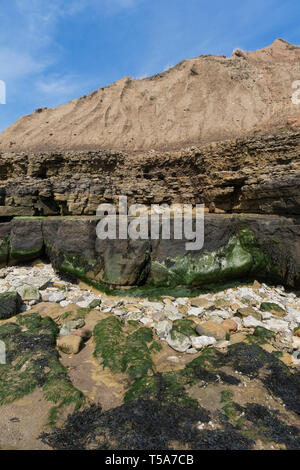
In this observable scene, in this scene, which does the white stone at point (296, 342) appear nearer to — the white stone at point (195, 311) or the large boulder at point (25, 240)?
the white stone at point (195, 311)

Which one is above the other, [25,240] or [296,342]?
[25,240]

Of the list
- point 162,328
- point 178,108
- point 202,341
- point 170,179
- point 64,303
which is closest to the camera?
point 202,341

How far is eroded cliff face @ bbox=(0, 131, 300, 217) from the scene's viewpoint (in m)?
6.31

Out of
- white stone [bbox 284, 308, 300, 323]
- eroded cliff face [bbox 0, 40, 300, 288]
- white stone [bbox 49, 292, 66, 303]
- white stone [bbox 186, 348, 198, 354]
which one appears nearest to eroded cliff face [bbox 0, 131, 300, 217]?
eroded cliff face [bbox 0, 40, 300, 288]

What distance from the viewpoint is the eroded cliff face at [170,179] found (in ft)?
20.7

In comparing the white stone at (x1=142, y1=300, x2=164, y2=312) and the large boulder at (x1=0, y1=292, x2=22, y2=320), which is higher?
the large boulder at (x1=0, y1=292, x2=22, y2=320)

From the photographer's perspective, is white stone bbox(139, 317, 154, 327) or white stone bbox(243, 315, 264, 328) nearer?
white stone bbox(243, 315, 264, 328)

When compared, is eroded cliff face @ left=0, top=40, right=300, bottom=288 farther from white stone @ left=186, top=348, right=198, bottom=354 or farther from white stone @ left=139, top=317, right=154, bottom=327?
white stone @ left=186, top=348, right=198, bottom=354

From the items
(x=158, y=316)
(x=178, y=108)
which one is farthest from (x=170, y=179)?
(x=178, y=108)

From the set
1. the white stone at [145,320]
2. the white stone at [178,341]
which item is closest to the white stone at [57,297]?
the white stone at [145,320]

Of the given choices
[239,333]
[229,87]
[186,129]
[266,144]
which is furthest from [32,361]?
[229,87]

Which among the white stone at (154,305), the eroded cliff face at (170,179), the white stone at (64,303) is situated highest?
the eroded cliff face at (170,179)

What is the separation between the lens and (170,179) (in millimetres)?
11156

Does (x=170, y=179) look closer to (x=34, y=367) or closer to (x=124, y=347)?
(x=124, y=347)
